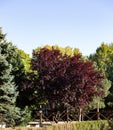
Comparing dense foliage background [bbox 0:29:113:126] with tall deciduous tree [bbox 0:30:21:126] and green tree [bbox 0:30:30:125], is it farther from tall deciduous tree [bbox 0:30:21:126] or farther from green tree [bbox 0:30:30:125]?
tall deciduous tree [bbox 0:30:21:126]

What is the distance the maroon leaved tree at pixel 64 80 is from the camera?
2831 centimetres

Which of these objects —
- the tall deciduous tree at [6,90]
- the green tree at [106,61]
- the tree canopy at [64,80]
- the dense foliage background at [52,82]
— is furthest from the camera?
the green tree at [106,61]

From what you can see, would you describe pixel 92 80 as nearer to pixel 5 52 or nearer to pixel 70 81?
pixel 70 81

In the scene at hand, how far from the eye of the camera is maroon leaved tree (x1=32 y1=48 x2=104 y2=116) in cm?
2831

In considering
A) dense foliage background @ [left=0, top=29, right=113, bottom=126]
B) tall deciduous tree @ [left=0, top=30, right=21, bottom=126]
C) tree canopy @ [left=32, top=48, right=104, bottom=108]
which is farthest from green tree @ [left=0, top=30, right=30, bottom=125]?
tree canopy @ [left=32, top=48, right=104, bottom=108]

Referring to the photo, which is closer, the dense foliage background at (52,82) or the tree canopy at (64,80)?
the dense foliage background at (52,82)

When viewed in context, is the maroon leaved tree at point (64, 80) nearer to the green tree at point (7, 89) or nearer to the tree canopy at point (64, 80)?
the tree canopy at point (64, 80)

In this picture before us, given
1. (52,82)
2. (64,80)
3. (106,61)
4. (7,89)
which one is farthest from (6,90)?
(106,61)

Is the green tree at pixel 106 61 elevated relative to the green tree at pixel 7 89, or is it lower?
elevated

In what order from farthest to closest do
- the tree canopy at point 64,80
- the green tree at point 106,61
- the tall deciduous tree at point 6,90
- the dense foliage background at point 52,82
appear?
the green tree at point 106,61 < the tree canopy at point 64,80 < the dense foliage background at point 52,82 < the tall deciduous tree at point 6,90

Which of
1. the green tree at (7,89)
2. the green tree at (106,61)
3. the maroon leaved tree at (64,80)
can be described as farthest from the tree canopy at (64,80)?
the green tree at (106,61)

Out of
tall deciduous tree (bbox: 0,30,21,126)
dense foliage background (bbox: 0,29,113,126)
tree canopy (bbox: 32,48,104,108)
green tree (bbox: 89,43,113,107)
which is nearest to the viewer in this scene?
tall deciduous tree (bbox: 0,30,21,126)

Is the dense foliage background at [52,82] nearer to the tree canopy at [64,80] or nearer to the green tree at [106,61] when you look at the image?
the tree canopy at [64,80]

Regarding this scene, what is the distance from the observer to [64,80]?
93.5ft
